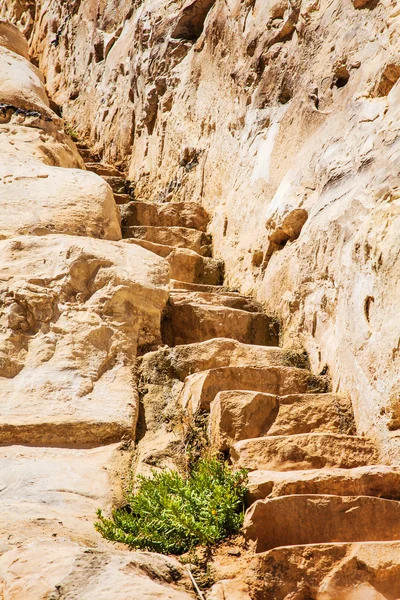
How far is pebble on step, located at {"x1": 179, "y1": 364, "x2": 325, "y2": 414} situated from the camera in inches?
132

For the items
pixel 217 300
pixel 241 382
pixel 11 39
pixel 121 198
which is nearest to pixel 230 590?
pixel 241 382

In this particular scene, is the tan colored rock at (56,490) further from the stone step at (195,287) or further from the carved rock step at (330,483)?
the stone step at (195,287)

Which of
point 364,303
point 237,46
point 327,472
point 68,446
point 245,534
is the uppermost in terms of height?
point 237,46

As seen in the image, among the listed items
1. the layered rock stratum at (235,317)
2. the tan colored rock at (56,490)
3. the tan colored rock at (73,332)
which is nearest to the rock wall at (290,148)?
the layered rock stratum at (235,317)

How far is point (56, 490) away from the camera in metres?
2.84

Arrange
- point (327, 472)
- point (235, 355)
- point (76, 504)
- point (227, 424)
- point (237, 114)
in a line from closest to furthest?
point (327, 472) → point (76, 504) → point (227, 424) → point (235, 355) → point (237, 114)

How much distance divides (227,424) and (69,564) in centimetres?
134

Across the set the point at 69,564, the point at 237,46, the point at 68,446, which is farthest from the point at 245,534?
the point at 237,46

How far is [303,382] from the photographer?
3639mm

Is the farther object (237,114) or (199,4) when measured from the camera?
(199,4)

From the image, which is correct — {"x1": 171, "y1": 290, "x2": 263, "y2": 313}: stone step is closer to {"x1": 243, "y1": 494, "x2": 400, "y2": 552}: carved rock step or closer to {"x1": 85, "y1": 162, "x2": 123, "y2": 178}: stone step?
{"x1": 243, "y1": 494, "x2": 400, "y2": 552}: carved rock step

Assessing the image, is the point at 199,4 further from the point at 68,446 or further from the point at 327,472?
the point at 327,472

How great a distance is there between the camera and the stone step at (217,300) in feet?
15.5

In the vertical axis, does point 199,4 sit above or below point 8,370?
above
